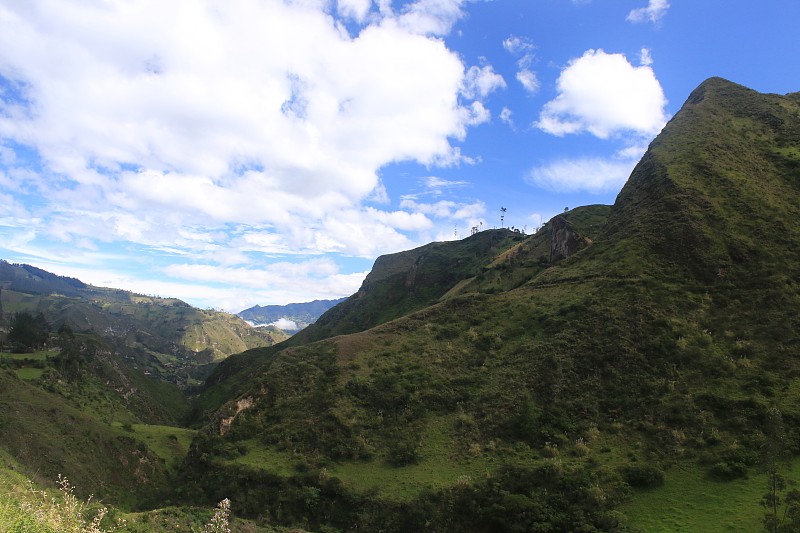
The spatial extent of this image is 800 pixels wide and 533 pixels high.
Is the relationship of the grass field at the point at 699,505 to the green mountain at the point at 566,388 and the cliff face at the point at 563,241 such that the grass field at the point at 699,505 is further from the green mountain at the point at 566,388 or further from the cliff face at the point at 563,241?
the cliff face at the point at 563,241

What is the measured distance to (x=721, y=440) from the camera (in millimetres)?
28422

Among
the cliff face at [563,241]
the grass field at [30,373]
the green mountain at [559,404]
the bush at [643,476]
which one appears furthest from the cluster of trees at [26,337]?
the bush at [643,476]

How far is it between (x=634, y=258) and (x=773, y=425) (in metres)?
31.2

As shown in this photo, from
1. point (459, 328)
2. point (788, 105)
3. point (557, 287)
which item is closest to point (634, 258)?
point (557, 287)

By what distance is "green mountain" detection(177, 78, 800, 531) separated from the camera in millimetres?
28516

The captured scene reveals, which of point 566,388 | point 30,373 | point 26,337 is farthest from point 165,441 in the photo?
point 26,337

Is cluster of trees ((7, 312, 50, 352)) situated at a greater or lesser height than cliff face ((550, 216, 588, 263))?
lesser

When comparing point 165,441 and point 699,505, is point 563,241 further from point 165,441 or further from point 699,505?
point 165,441

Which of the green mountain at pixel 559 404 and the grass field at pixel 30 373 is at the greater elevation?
the green mountain at pixel 559 404

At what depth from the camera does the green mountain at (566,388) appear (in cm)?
2852

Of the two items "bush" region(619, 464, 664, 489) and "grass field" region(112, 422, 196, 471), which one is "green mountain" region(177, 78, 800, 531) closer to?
"bush" region(619, 464, 664, 489)

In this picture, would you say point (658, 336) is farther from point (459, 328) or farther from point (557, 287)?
point (459, 328)

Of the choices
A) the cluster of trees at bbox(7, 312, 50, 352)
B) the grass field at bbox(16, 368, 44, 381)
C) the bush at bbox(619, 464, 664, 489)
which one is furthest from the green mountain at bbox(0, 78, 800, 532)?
the cluster of trees at bbox(7, 312, 50, 352)

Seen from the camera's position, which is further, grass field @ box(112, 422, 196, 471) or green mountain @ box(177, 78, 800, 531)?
grass field @ box(112, 422, 196, 471)
